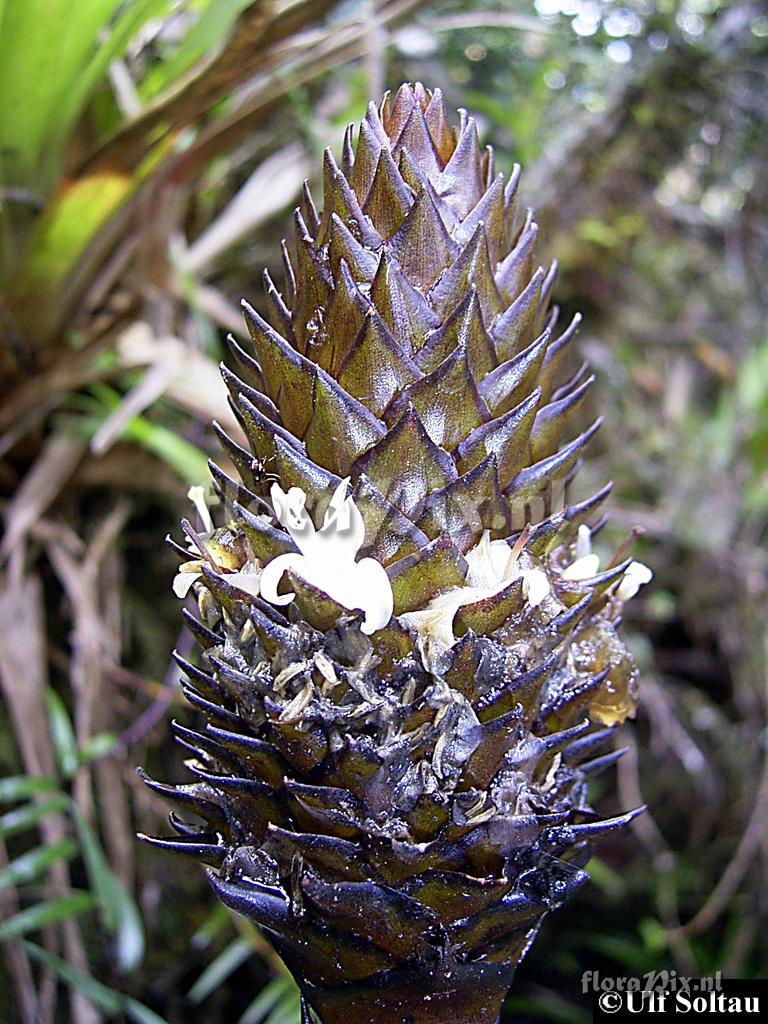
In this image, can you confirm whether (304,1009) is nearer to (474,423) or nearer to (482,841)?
(482,841)

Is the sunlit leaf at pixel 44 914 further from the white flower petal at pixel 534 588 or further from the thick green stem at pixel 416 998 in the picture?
the white flower petal at pixel 534 588

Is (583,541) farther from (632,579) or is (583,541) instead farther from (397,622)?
(397,622)

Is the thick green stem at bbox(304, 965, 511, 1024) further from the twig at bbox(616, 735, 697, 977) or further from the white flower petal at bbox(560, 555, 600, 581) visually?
the twig at bbox(616, 735, 697, 977)

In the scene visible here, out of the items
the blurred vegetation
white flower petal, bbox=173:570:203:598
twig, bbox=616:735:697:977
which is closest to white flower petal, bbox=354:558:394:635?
white flower petal, bbox=173:570:203:598

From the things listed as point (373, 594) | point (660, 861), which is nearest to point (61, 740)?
point (373, 594)

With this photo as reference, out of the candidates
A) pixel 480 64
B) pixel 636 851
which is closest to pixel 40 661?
pixel 636 851

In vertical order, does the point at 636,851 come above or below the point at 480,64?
below
